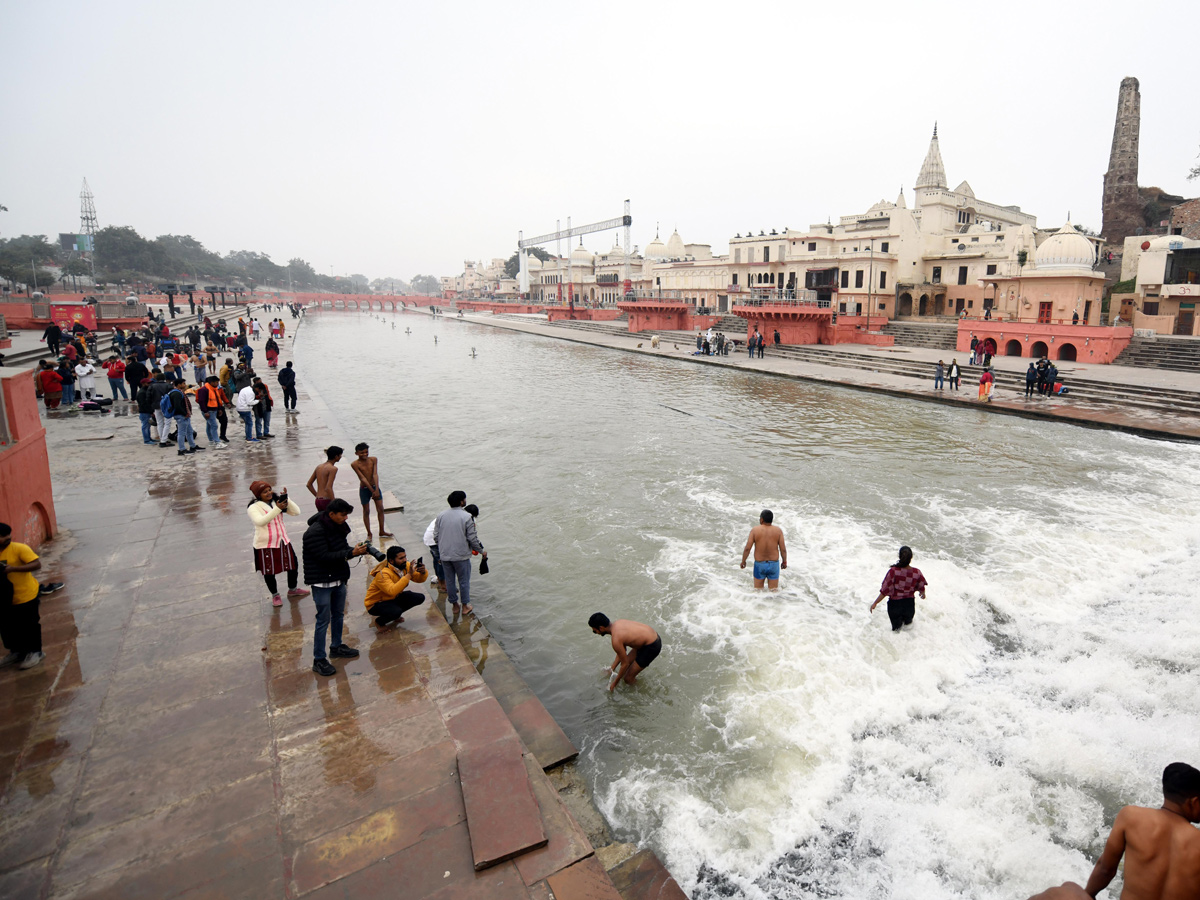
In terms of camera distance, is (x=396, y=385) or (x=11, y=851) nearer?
(x=11, y=851)

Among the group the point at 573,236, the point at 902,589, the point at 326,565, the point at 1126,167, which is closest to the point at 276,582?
the point at 326,565

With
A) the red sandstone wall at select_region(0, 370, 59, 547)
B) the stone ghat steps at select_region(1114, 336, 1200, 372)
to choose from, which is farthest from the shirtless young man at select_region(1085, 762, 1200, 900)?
the stone ghat steps at select_region(1114, 336, 1200, 372)

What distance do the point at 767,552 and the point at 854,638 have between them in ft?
4.25

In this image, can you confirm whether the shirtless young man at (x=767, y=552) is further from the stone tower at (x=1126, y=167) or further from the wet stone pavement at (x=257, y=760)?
the stone tower at (x=1126, y=167)

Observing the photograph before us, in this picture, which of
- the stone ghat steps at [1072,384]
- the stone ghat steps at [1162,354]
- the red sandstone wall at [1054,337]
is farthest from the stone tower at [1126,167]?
the stone ghat steps at [1072,384]

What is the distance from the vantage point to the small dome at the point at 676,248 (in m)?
70.6

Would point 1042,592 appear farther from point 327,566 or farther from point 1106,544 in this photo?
point 327,566

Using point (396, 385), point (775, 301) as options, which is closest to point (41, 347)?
point (396, 385)

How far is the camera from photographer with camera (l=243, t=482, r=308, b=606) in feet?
18.9

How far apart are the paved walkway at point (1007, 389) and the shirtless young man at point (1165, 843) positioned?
52.6 ft

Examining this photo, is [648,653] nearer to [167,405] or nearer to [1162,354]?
[167,405]

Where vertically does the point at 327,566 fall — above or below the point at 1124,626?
above

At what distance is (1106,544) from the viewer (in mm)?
8961

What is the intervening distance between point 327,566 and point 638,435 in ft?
37.6
